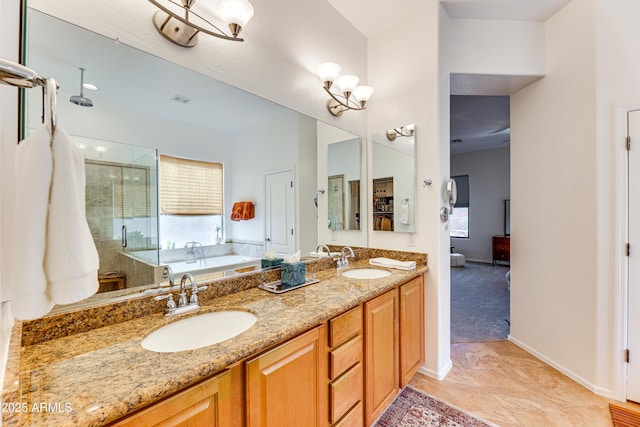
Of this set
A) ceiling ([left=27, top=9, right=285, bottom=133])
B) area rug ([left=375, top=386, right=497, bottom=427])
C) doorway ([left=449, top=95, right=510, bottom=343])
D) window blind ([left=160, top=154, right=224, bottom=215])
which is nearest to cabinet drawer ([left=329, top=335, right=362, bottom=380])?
area rug ([left=375, top=386, right=497, bottom=427])

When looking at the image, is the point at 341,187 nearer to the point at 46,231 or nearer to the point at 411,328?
the point at 411,328

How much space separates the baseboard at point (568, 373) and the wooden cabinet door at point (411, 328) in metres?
1.17

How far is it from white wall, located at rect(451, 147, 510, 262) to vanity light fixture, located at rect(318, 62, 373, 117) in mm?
5811

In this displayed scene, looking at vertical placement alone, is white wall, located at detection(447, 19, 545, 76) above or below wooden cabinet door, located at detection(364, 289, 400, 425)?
above

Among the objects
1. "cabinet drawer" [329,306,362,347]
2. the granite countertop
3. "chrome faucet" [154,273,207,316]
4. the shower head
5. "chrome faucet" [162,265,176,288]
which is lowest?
"cabinet drawer" [329,306,362,347]

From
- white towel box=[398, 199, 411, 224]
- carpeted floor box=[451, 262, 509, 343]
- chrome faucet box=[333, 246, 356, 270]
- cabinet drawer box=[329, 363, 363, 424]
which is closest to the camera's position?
cabinet drawer box=[329, 363, 363, 424]

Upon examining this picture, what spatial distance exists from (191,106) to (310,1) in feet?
4.26

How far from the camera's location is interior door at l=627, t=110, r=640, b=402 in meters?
1.75

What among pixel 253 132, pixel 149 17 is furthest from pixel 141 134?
pixel 253 132

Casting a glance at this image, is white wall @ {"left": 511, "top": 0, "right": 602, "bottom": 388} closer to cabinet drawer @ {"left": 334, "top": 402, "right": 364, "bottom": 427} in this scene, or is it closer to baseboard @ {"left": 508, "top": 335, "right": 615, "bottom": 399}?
baseboard @ {"left": 508, "top": 335, "right": 615, "bottom": 399}

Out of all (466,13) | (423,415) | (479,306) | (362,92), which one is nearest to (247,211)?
(362,92)

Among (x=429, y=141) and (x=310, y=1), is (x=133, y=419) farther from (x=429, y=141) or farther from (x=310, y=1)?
(x=310, y=1)

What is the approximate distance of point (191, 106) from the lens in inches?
53.6

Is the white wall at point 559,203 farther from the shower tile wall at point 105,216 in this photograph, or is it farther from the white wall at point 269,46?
the shower tile wall at point 105,216
